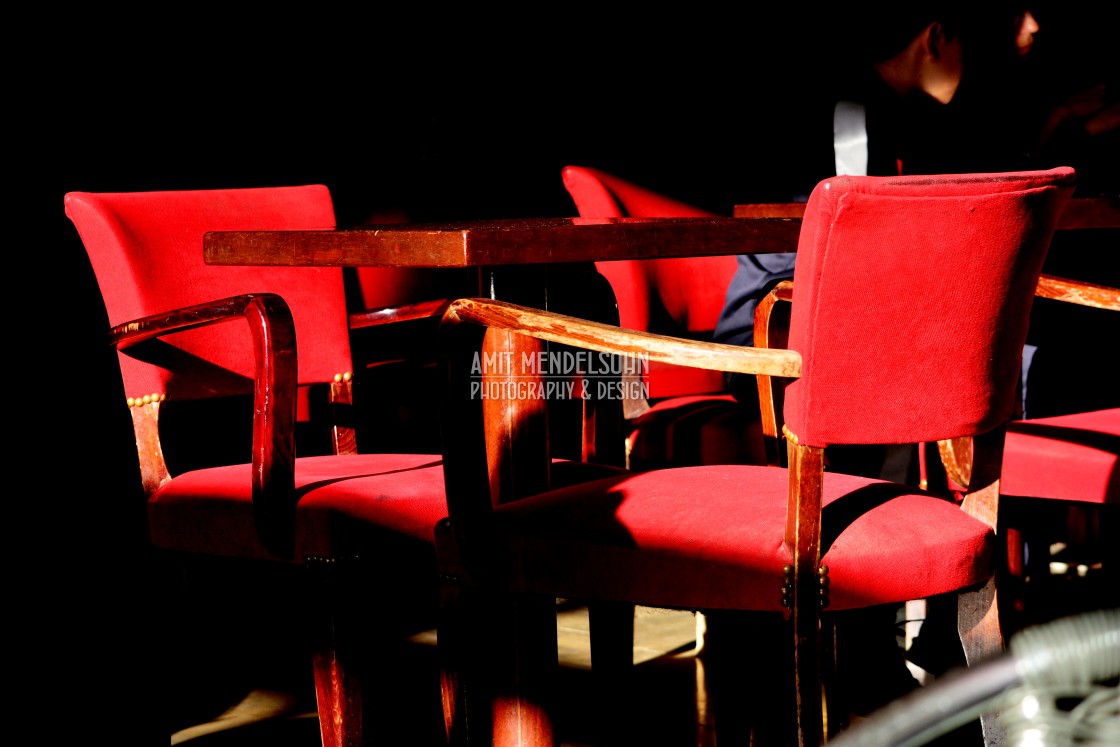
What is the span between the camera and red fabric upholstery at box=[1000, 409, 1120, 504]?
1.82 metres

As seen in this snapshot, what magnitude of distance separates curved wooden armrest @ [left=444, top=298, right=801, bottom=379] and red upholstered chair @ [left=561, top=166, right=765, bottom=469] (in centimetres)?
71

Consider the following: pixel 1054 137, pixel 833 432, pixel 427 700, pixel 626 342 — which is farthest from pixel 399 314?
pixel 1054 137

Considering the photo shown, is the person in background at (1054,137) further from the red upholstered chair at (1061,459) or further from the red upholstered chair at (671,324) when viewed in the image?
the red upholstered chair at (671,324)

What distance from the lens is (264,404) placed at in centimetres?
166

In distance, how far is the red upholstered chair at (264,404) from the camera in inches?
64.9

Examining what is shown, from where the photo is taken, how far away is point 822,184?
123 centimetres

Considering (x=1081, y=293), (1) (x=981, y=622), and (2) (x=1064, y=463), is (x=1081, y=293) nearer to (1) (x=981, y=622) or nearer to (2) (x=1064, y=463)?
(2) (x=1064, y=463)

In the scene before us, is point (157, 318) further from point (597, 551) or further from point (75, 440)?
point (75, 440)

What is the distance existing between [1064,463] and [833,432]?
0.73 metres

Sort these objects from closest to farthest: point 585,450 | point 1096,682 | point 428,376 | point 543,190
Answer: point 1096,682, point 585,450, point 428,376, point 543,190

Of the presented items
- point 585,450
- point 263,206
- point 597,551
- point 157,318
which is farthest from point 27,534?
point 585,450

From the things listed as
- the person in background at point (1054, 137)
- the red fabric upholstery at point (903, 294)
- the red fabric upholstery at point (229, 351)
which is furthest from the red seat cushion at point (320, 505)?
the person in background at point (1054, 137)

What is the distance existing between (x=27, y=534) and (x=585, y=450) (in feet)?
5.20

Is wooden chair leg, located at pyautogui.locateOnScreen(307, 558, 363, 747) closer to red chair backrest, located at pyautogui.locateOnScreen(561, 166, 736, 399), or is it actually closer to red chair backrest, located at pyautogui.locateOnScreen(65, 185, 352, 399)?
red chair backrest, located at pyautogui.locateOnScreen(65, 185, 352, 399)
